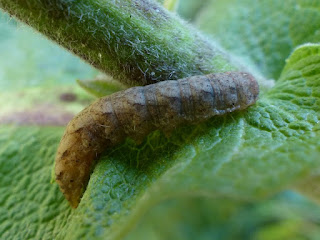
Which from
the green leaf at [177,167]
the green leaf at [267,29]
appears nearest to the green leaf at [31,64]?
the green leaf at [177,167]

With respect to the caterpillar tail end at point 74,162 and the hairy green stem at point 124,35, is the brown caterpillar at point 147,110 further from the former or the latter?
the hairy green stem at point 124,35

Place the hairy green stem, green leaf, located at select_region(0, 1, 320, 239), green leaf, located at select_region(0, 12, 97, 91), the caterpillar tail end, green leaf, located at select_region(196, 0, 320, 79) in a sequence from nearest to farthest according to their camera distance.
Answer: green leaf, located at select_region(0, 1, 320, 239) → the hairy green stem → the caterpillar tail end → green leaf, located at select_region(196, 0, 320, 79) → green leaf, located at select_region(0, 12, 97, 91)

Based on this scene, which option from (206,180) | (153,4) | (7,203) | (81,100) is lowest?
(7,203)

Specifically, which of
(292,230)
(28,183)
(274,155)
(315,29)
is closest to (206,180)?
(274,155)

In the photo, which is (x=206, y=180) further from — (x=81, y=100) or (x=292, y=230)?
(x=292, y=230)

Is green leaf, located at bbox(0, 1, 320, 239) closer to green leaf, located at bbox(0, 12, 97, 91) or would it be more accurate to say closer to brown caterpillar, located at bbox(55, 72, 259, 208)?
brown caterpillar, located at bbox(55, 72, 259, 208)

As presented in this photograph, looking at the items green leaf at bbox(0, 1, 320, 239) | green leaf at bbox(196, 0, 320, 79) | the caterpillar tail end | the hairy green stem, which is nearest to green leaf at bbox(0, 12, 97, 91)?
green leaf at bbox(0, 1, 320, 239)
